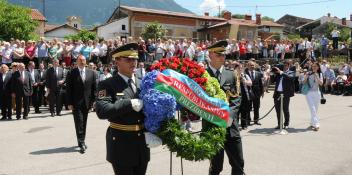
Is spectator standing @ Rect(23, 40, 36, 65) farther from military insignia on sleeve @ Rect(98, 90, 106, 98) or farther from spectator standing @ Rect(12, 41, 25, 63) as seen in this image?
military insignia on sleeve @ Rect(98, 90, 106, 98)

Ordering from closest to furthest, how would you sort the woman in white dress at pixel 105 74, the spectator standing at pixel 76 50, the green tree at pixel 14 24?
the woman in white dress at pixel 105 74
the spectator standing at pixel 76 50
the green tree at pixel 14 24

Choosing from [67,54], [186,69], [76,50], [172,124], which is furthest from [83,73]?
[76,50]

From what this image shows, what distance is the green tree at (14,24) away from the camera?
57.7 meters

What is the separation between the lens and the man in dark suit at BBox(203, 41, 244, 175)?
18.8 ft

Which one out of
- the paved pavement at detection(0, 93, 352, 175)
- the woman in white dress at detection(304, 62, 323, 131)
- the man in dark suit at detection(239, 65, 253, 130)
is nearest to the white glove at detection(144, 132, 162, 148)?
the paved pavement at detection(0, 93, 352, 175)

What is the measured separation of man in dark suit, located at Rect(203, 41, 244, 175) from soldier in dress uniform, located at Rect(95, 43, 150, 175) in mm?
1523

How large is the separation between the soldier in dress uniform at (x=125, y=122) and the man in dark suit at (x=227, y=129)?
1.52m

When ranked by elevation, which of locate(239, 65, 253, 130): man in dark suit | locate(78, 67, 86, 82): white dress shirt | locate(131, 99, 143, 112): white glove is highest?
locate(78, 67, 86, 82): white dress shirt

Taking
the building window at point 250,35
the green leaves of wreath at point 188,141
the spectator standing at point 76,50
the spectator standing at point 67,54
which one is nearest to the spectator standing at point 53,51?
the spectator standing at point 67,54

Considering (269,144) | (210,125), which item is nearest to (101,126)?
(269,144)

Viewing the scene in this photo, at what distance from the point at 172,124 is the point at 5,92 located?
42.4ft

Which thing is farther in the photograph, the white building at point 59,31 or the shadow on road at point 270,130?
the white building at point 59,31

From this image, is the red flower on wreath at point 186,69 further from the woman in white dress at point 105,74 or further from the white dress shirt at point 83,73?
the woman in white dress at point 105,74

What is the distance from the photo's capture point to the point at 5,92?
51.2 feet
